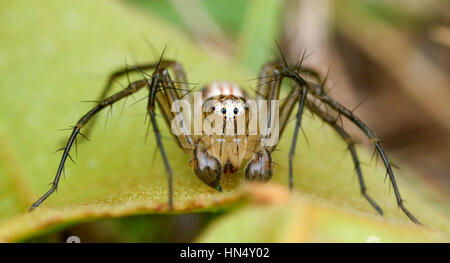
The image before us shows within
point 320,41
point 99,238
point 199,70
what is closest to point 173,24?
point 320,41

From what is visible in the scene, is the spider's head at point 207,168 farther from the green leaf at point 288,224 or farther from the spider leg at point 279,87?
the green leaf at point 288,224

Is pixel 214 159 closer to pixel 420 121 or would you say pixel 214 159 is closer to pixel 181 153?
pixel 181 153

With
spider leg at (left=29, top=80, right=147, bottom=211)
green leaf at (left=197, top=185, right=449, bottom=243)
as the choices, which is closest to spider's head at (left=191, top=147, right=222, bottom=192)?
spider leg at (left=29, top=80, right=147, bottom=211)

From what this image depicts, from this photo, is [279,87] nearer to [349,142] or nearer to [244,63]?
[349,142]

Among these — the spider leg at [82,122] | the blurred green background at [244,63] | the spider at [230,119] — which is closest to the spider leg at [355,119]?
the spider at [230,119]

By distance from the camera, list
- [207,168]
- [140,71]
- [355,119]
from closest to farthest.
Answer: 1. [207,168]
2. [355,119]
3. [140,71]

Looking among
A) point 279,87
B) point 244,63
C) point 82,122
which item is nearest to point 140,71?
point 82,122

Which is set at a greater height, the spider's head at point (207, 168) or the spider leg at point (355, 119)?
the spider leg at point (355, 119)
